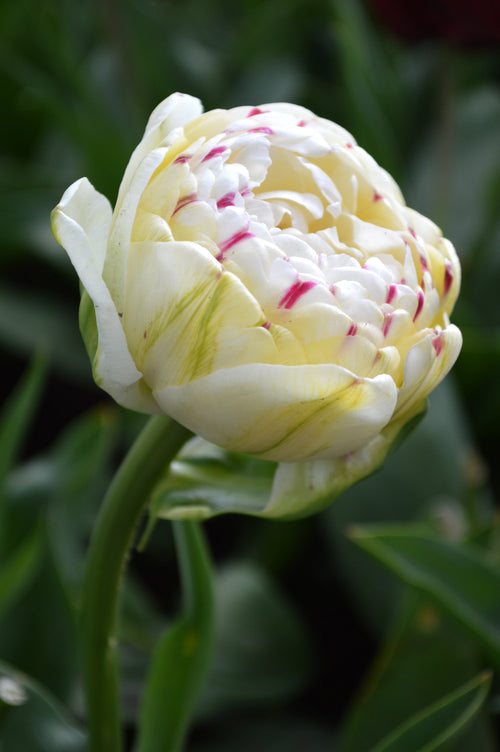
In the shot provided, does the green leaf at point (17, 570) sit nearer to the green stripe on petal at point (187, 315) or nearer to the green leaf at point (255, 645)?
the green leaf at point (255, 645)

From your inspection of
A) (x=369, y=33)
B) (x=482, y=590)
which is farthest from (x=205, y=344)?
(x=369, y=33)

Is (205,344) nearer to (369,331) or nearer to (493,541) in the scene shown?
(369,331)

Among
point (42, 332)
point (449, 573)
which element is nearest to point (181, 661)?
point (449, 573)

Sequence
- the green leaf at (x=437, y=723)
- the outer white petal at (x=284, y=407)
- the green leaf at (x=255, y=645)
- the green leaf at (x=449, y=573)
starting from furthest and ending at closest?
the green leaf at (x=255, y=645)
the green leaf at (x=449, y=573)
the green leaf at (x=437, y=723)
the outer white petal at (x=284, y=407)

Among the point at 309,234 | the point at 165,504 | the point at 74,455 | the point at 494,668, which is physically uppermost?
the point at 309,234

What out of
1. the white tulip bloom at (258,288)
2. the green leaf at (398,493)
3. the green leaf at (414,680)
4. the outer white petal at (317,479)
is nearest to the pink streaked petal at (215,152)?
the white tulip bloom at (258,288)

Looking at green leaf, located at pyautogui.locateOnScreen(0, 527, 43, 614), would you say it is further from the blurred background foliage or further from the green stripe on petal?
the green stripe on petal
